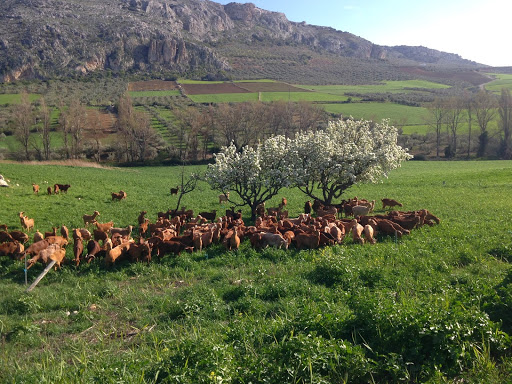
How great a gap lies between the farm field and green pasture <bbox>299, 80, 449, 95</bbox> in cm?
10987

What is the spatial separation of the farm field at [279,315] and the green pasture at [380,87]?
110 m

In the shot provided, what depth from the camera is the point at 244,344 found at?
622 cm

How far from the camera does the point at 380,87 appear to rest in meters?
128

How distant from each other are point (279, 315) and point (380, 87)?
442 ft

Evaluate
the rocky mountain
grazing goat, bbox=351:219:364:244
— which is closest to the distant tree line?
the rocky mountain

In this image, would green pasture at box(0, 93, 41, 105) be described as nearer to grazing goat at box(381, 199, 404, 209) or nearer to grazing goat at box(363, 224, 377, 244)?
grazing goat at box(381, 199, 404, 209)

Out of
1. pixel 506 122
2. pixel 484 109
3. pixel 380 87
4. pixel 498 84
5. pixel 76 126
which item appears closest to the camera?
pixel 76 126

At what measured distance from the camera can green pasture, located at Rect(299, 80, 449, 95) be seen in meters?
119

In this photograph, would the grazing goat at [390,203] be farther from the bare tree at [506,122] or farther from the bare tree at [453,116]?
the bare tree at [506,122]

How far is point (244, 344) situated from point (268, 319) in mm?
1415

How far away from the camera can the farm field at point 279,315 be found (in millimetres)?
5520

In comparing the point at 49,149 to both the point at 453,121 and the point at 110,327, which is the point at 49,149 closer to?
the point at 110,327

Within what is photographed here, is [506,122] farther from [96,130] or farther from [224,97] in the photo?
[96,130]

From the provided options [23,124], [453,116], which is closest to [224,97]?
[23,124]
